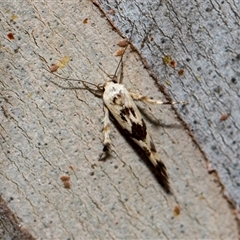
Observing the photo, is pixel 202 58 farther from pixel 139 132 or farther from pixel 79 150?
pixel 79 150

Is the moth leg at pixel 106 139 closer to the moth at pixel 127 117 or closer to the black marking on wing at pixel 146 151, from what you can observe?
the moth at pixel 127 117

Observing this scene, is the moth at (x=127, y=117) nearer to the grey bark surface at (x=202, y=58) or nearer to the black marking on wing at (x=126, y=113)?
the black marking on wing at (x=126, y=113)

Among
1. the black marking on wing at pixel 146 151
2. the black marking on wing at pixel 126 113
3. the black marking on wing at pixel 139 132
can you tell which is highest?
the black marking on wing at pixel 126 113

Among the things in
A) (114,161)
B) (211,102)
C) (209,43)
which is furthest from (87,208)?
(209,43)

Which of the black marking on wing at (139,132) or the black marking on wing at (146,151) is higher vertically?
the black marking on wing at (139,132)

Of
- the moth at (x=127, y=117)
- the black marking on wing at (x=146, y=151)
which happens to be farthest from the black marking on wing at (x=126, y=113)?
the black marking on wing at (x=146, y=151)

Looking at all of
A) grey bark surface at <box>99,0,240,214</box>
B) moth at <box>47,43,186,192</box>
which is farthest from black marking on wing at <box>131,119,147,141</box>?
grey bark surface at <box>99,0,240,214</box>

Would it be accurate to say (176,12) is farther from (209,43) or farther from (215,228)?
(215,228)
